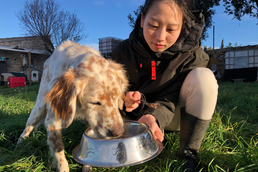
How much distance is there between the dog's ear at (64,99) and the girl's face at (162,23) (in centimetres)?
88

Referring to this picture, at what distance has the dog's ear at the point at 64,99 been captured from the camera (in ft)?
4.95

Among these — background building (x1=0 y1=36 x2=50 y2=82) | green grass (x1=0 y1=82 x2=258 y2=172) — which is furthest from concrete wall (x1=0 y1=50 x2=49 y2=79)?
green grass (x1=0 y1=82 x2=258 y2=172)

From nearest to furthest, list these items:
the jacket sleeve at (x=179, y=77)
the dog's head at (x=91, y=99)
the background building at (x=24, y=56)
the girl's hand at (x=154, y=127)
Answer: the dog's head at (x=91, y=99) → the girl's hand at (x=154, y=127) → the jacket sleeve at (x=179, y=77) → the background building at (x=24, y=56)

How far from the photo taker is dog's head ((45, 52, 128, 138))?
58.3 inches

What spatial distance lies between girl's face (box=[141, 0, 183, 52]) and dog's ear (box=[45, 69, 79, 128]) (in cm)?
88

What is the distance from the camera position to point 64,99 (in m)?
1.52

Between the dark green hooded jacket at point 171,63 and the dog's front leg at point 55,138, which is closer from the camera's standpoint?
the dog's front leg at point 55,138

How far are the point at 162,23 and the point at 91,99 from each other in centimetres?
97

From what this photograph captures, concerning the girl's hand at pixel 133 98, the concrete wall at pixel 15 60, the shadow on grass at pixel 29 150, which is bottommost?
the shadow on grass at pixel 29 150

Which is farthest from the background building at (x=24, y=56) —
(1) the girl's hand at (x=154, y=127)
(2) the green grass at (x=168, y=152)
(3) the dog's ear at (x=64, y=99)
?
(1) the girl's hand at (x=154, y=127)

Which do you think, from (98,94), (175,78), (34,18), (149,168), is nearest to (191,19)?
(175,78)

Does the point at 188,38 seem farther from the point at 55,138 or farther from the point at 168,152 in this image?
the point at 55,138

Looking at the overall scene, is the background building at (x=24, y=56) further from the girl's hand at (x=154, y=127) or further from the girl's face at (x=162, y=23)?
the girl's hand at (x=154, y=127)

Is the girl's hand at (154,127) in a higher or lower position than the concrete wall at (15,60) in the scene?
lower
